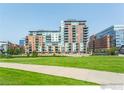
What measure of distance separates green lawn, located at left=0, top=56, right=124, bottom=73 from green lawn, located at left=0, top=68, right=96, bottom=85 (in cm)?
68

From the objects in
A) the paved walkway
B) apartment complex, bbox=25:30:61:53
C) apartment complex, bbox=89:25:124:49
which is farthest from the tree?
apartment complex, bbox=25:30:61:53

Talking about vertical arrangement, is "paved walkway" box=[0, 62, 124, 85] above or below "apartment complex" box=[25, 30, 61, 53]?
below

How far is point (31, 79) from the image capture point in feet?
17.1

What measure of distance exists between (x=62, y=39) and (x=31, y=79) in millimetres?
791

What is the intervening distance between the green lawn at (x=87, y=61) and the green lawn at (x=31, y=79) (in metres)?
0.68

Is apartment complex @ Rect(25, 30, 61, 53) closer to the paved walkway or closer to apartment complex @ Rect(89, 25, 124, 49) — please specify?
the paved walkway

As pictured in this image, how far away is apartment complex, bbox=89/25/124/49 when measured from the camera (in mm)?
5641

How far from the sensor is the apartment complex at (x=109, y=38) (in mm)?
5641

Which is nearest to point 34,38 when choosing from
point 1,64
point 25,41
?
point 25,41

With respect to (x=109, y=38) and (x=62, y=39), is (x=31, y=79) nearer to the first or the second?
(x=62, y=39)

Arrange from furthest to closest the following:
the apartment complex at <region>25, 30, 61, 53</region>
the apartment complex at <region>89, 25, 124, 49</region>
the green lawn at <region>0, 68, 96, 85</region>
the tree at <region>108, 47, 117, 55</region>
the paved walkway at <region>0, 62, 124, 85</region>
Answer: the tree at <region>108, 47, 117, 55</region>, the apartment complex at <region>89, 25, 124, 49</region>, the apartment complex at <region>25, 30, 61, 53</region>, the paved walkway at <region>0, 62, 124, 85</region>, the green lawn at <region>0, 68, 96, 85</region>

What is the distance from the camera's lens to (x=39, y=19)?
5500mm

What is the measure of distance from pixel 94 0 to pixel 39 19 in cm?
159

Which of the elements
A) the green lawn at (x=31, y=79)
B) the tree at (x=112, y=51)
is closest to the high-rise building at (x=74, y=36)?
the tree at (x=112, y=51)
